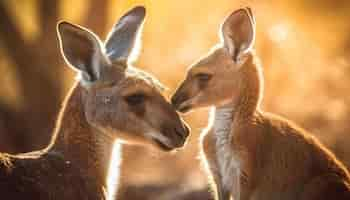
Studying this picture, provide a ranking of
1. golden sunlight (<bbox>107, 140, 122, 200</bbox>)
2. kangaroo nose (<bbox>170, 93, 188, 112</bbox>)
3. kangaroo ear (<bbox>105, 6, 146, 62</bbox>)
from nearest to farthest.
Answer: golden sunlight (<bbox>107, 140, 122, 200</bbox>) < kangaroo ear (<bbox>105, 6, 146, 62</bbox>) < kangaroo nose (<bbox>170, 93, 188, 112</bbox>)

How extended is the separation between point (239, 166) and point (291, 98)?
7.30ft

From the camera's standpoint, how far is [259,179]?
3861 mm

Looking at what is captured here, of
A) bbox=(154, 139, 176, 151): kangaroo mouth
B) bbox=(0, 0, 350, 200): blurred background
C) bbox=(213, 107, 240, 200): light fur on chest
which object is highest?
bbox=(154, 139, 176, 151): kangaroo mouth

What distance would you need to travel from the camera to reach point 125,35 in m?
3.66

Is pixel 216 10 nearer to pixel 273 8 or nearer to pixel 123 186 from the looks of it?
pixel 273 8

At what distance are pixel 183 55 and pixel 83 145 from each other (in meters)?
2.55

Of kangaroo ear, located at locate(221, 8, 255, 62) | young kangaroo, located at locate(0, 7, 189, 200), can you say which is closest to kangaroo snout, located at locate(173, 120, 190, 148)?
young kangaroo, located at locate(0, 7, 189, 200)

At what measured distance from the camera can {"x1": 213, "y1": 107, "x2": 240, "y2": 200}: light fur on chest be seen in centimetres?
382

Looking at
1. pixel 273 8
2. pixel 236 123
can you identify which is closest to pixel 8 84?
pixel 273 8

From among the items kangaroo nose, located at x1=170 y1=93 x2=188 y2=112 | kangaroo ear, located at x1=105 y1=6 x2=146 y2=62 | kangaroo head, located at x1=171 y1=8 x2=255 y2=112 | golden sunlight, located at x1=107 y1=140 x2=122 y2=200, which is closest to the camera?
golden sunlight, located at x1=107 y1=140 x2=122 y2=200

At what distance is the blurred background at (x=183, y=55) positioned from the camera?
5820mm

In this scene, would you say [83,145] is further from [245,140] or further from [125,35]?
[245,140]

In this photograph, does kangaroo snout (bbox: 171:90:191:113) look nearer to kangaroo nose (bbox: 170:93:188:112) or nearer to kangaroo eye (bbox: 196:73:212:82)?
kangaroo nose (bbox: 170:93:188:112)

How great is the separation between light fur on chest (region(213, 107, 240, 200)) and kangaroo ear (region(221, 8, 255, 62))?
0.23m
